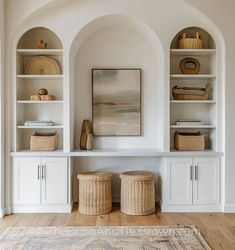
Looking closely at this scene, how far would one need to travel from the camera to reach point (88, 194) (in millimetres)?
3904

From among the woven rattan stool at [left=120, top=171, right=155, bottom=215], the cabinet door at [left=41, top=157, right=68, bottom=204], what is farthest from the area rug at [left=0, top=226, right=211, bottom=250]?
the cabinet door at [left=41, top=157, right=68, bottom=204]

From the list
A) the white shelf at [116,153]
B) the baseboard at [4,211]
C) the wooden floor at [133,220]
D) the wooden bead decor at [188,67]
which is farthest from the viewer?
the wooden bead decor at [188,67]

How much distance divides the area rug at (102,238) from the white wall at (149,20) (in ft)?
2.94

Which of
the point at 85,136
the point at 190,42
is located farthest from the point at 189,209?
the point at 190,42

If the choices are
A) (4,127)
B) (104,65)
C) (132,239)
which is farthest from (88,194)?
(104,65)

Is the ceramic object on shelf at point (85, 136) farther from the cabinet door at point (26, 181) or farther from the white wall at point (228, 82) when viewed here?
the white wall at point (228, 82)

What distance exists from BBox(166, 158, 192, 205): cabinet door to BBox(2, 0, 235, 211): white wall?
494 millimetres

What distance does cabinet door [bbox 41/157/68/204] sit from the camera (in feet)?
12.9

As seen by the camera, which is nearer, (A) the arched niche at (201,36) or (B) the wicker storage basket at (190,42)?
(B) the wicker storage basket at (190,42)

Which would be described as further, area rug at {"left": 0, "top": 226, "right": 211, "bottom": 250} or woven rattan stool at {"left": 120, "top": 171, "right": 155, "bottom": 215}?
woven rattan stool at {"left": 120, "top": 171, "right": 155, "bottom": 215}

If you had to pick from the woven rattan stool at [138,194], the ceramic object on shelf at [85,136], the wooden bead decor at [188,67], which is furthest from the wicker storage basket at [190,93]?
the ceramic object on shelf at [85,136]

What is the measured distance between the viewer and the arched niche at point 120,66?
4398 millimetres

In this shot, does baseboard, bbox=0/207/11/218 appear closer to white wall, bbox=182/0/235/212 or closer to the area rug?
the area rug

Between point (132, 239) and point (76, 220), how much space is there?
2.89 feet
